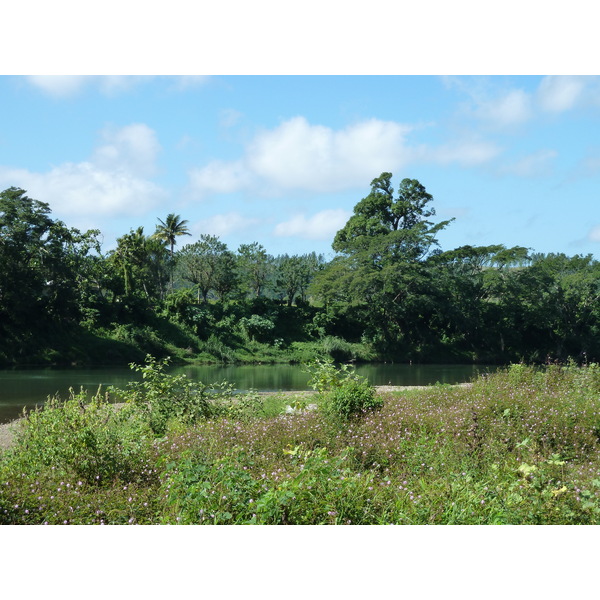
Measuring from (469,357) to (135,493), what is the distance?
132 ft

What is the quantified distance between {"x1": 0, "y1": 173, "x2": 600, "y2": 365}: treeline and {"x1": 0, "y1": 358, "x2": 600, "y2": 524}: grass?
93.8ft

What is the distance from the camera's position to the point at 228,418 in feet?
29.2

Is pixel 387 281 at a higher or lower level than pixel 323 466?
higher

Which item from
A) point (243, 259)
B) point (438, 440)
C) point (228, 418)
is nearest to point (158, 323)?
point (243, 259)

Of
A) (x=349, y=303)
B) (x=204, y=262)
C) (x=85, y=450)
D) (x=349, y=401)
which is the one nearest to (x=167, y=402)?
(x=349, y=401)

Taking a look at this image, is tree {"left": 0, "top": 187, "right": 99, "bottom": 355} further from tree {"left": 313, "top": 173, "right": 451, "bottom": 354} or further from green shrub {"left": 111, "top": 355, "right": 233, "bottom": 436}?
green shrub {"left": 111, "top": 355, "right": 233, "bottom": 436}

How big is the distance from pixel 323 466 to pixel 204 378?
2425 centimetres

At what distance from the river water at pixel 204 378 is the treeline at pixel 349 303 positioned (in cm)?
377

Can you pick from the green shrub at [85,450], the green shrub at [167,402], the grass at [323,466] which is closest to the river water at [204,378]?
the green shrub at [167,402]

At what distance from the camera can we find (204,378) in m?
28.8

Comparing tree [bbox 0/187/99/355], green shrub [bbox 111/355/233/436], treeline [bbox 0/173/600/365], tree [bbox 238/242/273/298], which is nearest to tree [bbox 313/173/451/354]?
treeline [bbox 0/173/600/365]

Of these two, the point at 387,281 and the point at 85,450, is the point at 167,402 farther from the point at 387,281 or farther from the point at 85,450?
the point at 387,281

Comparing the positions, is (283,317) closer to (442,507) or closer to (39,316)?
(39,316)

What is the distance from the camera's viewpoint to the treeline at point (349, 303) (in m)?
35.9
